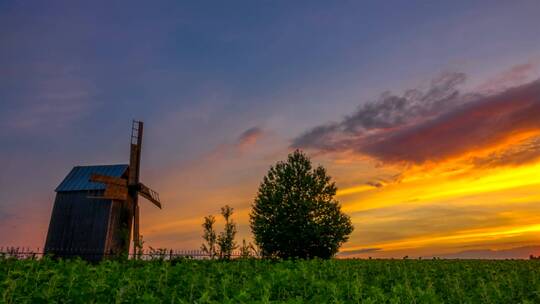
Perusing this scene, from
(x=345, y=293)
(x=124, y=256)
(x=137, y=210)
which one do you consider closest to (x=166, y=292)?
(x=345, y=293)

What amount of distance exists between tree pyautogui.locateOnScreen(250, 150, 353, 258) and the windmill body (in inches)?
520

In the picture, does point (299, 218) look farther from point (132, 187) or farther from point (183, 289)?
point (183, 289)

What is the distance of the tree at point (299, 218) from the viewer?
141 ft

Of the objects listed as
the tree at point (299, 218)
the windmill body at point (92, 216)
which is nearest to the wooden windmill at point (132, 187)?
the windmill body at point (92, 216)

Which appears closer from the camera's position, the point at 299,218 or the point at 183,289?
the point at 183,289

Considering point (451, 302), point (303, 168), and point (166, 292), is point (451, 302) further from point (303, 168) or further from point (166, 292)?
point (303, 168)

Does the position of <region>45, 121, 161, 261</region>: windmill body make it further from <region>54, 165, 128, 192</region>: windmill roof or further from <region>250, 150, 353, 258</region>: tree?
<region>250, 150, 353, 258</region>: tree

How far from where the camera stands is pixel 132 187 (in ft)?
123

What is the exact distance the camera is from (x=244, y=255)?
21.1 meters

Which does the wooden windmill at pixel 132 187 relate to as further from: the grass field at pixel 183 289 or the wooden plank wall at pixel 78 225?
the grass field at pixel 183 289

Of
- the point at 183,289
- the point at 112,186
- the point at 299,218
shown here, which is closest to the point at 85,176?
the point at 112,186

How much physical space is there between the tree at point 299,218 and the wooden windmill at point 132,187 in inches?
427

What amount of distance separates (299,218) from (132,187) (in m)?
16.0

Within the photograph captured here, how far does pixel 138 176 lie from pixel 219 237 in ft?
40.7
